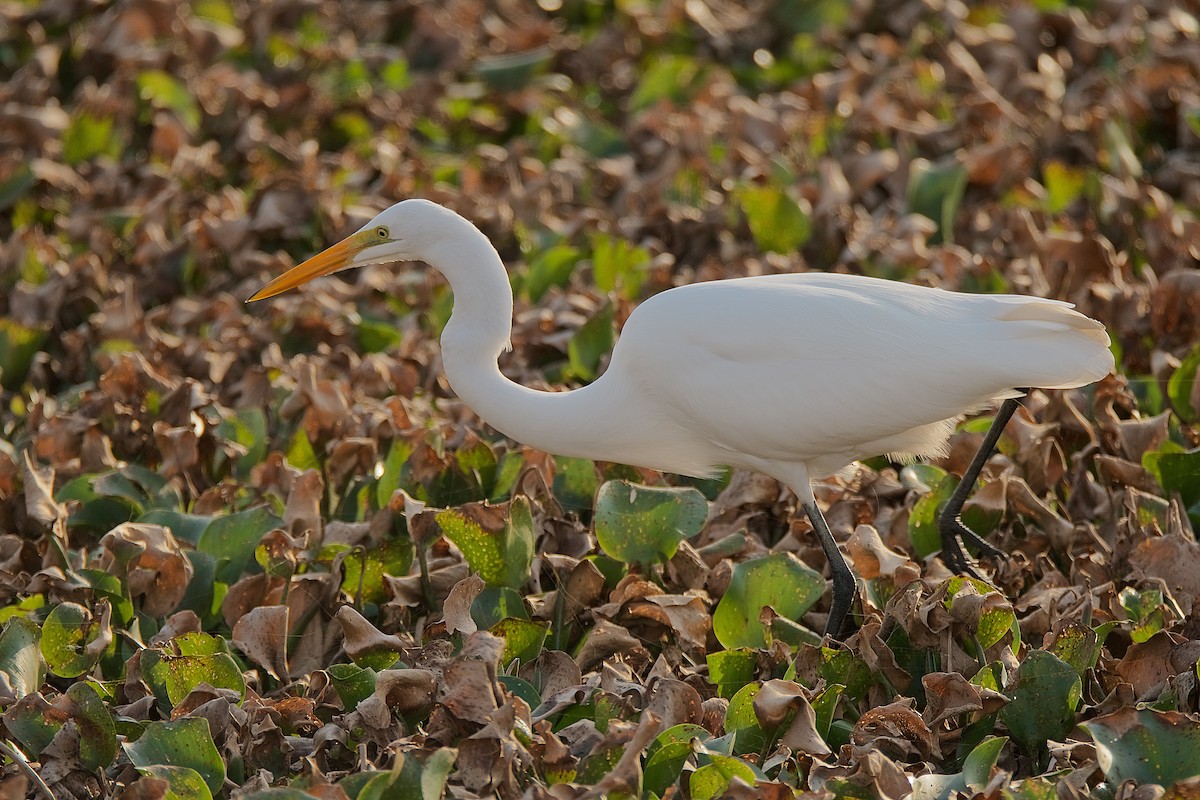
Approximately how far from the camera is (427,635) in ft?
12.3

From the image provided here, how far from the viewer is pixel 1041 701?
3.36m

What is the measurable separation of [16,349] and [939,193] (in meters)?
3.77

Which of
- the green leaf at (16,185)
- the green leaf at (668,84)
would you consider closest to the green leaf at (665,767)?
the green leaf at (16,185)

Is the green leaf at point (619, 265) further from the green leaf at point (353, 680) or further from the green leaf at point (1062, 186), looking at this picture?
the green leaf at point (353, 680)

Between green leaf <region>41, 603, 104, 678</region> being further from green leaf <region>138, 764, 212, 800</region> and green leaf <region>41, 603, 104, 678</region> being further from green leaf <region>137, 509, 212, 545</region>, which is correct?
green leaf <region>138, 764, 212, 800</region>

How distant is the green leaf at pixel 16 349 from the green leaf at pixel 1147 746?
4209 millimetres

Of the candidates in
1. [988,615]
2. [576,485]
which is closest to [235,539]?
[576,485]

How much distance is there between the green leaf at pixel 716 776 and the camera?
303cm

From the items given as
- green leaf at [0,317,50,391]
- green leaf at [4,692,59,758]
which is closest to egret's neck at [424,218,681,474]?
green leaf at [4,692,59,758]

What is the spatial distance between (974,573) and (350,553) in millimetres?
1706

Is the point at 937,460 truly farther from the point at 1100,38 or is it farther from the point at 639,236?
the point at 1100,38

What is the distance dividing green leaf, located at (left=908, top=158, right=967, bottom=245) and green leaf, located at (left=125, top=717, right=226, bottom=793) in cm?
403

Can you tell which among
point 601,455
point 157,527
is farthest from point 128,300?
point 601,455

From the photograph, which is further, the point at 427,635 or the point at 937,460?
the point at 937,460
